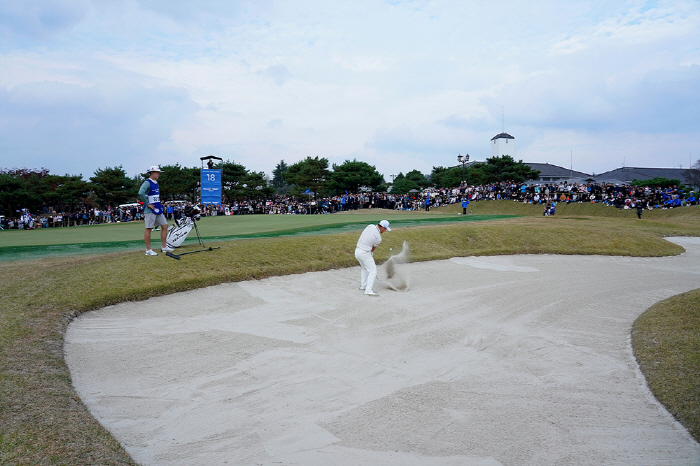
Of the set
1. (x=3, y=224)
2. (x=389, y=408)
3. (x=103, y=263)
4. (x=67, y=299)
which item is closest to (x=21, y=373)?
(x=67, y=299)

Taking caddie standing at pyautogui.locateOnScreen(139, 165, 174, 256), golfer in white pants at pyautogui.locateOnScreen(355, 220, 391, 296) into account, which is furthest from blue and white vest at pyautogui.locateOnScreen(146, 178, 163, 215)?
golfer in white pants at pyautogui.locateOnScreen(355, 220, 391, 296)

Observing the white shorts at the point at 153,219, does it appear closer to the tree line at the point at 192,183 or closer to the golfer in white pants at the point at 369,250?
the golfer in white pants at the point at 369,250

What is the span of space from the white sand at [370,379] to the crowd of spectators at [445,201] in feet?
86.0

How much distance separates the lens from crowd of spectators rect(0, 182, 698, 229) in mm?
42750

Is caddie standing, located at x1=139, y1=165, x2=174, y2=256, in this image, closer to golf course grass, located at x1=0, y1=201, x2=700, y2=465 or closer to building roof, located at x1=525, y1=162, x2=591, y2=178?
golf course grass, located at x1=0, y1=201, x2=700, y2=465

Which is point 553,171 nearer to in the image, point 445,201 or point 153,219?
point 445,201

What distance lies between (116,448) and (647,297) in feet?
47.6

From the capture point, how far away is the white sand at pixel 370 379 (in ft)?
17.4

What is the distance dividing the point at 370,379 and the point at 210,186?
151ft

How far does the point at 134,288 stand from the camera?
11438 millimetres

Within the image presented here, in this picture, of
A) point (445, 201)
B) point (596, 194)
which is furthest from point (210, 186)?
point (596, 194)

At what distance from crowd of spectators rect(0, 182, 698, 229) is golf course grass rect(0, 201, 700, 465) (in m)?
19.4

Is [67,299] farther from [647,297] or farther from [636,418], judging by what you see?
[647,297]

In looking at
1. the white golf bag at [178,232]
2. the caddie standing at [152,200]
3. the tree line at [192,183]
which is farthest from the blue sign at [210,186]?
the caddie standing at [152,200]
